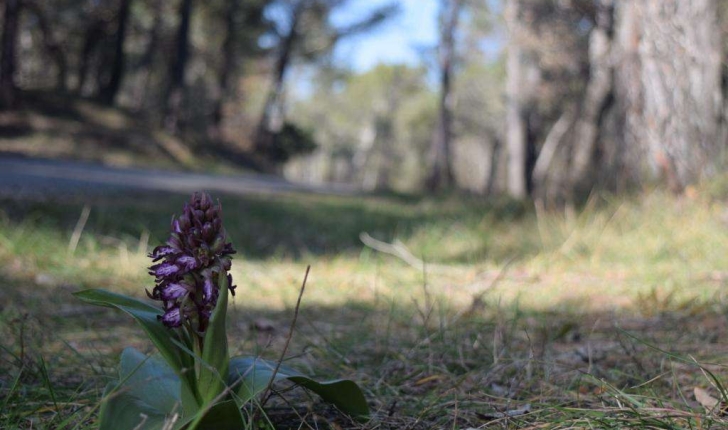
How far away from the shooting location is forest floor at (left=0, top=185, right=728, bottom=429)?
1413 millimetres

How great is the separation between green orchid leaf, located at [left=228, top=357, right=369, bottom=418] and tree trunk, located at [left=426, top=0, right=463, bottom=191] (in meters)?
14.7

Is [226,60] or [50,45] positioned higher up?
[226,60]

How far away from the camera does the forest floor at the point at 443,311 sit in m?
1.41

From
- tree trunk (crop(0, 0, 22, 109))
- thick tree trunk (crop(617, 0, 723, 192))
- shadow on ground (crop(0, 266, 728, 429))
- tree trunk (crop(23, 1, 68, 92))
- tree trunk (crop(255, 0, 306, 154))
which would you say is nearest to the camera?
shadow on ground (crop(0, 266, 728, 429))

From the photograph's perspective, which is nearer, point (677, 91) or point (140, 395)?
point (140, 395)

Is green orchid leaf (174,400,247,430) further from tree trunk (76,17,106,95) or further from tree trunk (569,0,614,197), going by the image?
tree trunk (76,17,106,95)

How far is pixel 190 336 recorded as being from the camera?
1203 millimetres

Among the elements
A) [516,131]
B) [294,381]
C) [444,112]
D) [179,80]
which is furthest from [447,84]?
[294,381]

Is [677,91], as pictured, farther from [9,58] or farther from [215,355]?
[9,58]

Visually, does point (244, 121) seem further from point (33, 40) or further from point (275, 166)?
point (33, 40)

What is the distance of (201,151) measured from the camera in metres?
18.8

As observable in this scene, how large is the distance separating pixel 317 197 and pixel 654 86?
215 inches

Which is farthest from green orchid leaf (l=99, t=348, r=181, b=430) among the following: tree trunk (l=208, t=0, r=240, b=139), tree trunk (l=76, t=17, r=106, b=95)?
tree trunk (l=76, t=17, r=106, b=95)

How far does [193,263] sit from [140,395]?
0.28 metres
